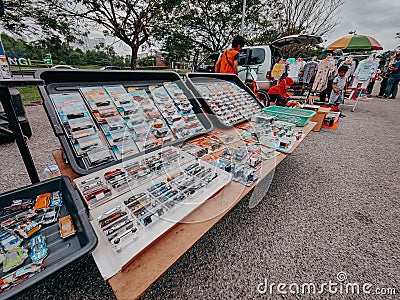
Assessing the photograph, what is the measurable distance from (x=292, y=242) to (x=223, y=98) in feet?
4.28

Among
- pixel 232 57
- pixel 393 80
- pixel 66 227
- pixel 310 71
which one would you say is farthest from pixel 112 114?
pixel 393 80

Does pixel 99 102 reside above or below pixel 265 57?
below

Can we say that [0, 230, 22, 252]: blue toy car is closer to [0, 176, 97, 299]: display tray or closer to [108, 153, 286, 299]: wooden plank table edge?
[0, 176, 97, 299]: display tray

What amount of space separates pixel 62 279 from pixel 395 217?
2.26 metres

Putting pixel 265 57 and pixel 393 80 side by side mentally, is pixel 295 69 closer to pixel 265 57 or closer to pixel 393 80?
pixel 265 57

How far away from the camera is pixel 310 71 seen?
5.39m

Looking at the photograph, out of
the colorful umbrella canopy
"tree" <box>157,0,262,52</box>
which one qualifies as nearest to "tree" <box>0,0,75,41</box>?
"tree" <box>157,0,262,52</box>

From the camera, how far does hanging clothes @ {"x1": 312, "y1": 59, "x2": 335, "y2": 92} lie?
484cm

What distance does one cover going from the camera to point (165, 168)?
0.94 meters

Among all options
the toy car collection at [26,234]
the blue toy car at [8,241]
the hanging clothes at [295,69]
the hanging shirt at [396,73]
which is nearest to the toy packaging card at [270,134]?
the toy car collection at [26,234]

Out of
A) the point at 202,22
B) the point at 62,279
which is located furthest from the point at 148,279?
the point at 202,22

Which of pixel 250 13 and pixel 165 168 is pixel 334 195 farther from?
pixel 250 13

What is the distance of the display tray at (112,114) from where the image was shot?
873mm

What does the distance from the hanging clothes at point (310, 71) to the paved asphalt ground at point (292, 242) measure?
428 cm
